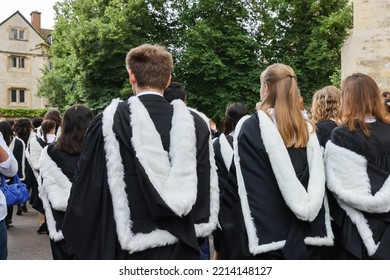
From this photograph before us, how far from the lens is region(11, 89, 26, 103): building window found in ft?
160

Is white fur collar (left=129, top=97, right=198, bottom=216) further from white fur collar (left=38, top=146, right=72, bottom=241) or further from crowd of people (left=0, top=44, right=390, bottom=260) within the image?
white fur collar (left=38, top=146, right=72, bottom=241)

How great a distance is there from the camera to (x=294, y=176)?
3062 mm

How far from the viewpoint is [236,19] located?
88.9 feet

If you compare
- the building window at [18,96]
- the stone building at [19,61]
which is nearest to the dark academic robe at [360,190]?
the stone building at [19,61]

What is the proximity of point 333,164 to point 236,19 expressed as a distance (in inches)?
972

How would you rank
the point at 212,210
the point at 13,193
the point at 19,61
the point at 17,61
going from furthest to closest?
the point at 19,61
the point at 17,61
the point at 13,193
the point at 212,210

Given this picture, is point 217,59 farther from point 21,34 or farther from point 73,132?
point 21,34

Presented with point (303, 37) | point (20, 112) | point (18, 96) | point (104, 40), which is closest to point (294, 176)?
point (104, 40)

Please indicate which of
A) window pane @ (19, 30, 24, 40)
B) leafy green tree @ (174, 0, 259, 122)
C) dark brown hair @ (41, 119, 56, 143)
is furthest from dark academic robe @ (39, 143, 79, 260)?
window pane @ (19, 30, 24, 40)

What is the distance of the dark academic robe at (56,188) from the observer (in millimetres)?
4160

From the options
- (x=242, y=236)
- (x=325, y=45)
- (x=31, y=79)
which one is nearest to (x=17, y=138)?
(x=242, y=236)

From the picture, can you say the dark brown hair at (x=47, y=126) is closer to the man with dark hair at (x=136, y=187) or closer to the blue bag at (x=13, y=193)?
the blue bag at (x=13, y=193)

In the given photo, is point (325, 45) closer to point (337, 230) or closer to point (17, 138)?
point (17, 138)

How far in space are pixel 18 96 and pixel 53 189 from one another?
1886 inches
